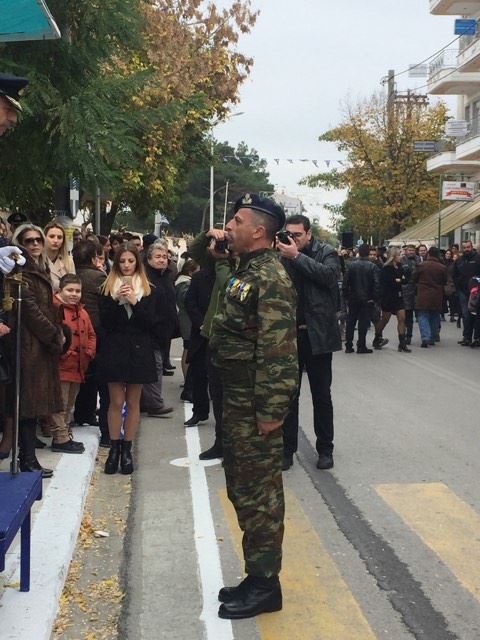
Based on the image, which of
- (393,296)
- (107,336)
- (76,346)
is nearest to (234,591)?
(107,336)

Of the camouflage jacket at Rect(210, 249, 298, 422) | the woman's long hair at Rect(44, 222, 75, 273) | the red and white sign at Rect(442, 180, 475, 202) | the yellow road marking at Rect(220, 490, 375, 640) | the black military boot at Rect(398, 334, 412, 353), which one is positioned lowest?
the yellow road marking at Rect(220, 490, 375, 640)

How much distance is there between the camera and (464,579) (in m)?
4.80

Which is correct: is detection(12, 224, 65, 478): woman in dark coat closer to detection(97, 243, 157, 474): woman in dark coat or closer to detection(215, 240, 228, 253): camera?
detection(97, 243, 157, 474): woman in dark coat

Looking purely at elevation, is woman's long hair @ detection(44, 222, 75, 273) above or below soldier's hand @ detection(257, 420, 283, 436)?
above

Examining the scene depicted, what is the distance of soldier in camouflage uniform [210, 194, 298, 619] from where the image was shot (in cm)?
423

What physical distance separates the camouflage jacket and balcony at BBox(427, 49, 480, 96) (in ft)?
117

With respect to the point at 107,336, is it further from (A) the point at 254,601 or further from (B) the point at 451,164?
(B) the point at 451,164

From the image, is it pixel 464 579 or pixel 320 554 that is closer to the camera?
pixel 464 579

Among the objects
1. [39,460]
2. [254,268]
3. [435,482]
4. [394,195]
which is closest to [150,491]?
[39,460]

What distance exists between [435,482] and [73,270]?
3.61m

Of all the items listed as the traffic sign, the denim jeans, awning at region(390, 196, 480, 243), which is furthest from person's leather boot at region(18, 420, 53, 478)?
the traffic sign

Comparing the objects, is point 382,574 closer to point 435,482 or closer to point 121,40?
point 435,482

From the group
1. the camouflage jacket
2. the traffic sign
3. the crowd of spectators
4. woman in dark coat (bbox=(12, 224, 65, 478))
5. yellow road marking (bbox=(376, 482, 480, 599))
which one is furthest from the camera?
the traffic sign

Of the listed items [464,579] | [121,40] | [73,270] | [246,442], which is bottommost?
[464,579]
